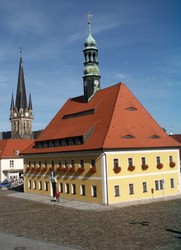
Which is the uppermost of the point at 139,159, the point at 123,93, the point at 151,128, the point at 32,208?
the point at 123,93

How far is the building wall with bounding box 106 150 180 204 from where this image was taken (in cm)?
3597

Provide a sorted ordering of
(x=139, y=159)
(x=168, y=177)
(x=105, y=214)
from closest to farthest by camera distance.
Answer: (x=105, y=214) → (x=139, y=159) → (x=168, y=177)

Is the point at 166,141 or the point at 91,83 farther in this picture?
the point at 91,83

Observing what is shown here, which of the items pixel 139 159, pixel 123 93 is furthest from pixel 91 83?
pixel 139 159

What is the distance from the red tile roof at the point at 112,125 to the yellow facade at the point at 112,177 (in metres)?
0.98

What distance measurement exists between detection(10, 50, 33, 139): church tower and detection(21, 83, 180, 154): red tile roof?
8232 centimetres

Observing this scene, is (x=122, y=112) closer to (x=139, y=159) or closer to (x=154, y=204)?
(x=139, y=159)

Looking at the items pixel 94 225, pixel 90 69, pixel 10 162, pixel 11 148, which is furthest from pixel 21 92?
pixel 94 225

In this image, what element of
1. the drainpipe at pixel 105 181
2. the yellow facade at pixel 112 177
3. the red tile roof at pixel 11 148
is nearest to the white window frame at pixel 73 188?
the yellow facade at pixel 112 177

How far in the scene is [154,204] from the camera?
112 feet

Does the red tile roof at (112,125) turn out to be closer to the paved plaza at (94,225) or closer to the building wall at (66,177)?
the building wall at (66,177)

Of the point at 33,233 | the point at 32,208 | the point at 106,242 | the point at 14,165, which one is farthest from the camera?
the point at 14,165

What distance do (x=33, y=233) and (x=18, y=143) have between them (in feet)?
180

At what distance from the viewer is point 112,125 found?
37.9m
